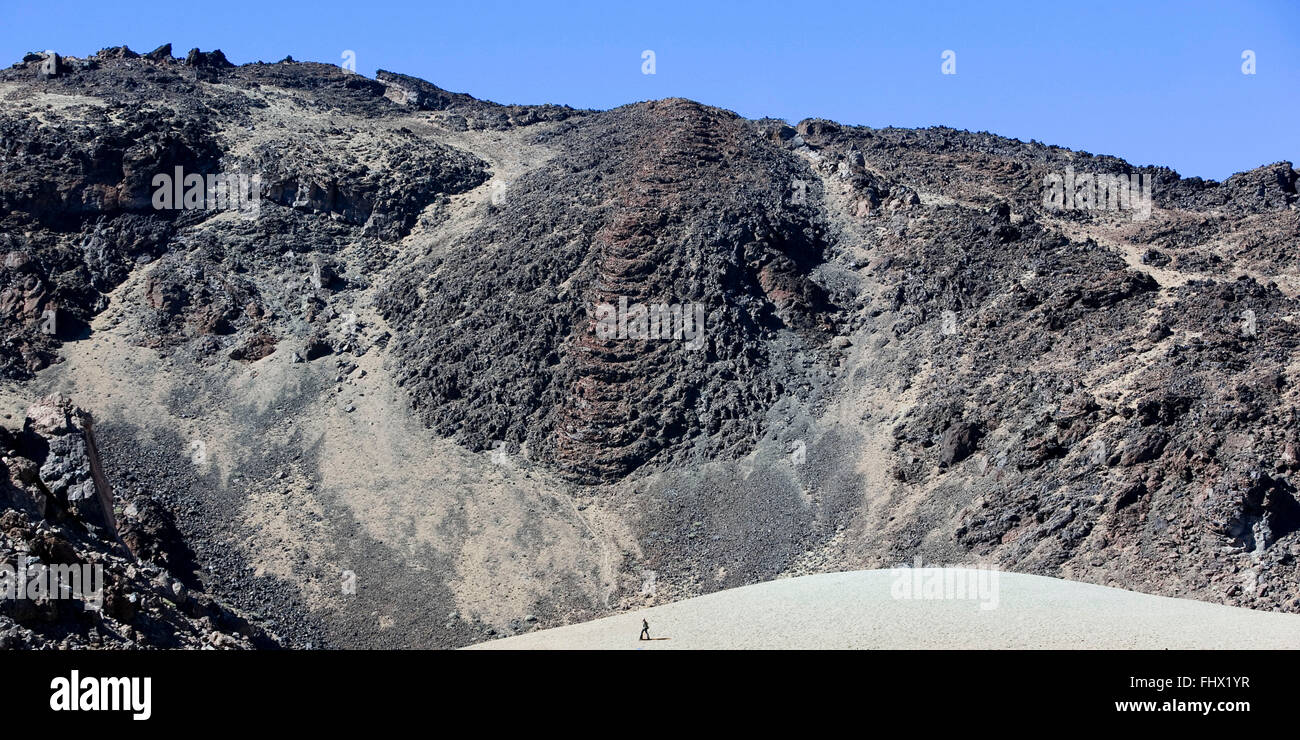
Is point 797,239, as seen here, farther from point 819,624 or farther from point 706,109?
point 819,624

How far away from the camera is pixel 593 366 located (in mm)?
57406

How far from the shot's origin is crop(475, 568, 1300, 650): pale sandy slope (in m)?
30.7

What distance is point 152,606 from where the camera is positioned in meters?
28.8

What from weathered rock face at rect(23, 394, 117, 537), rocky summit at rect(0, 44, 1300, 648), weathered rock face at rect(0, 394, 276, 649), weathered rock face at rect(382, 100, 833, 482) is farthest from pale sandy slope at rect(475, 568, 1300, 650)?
weathered rock face at rect(382, 100, 833, 482)

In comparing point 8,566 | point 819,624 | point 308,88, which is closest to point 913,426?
point 819,624

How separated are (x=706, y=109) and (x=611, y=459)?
35.0 metres

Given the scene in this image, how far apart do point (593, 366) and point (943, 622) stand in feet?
89.8

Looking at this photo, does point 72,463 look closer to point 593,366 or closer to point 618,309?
point 593,366

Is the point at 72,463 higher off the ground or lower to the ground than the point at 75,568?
higher

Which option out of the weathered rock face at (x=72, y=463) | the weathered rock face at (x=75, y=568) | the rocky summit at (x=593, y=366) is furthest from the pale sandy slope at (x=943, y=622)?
the weathered rock face at (x=72, y=463)

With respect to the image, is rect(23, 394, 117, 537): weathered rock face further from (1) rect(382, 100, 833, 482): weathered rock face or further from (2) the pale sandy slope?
(1) rect(382, 100, 833, 482): weathered rock face

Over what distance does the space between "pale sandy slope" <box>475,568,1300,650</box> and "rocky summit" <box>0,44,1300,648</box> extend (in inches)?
87.3

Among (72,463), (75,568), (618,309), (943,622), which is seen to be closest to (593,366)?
(618,309)

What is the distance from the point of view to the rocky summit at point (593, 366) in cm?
3966
